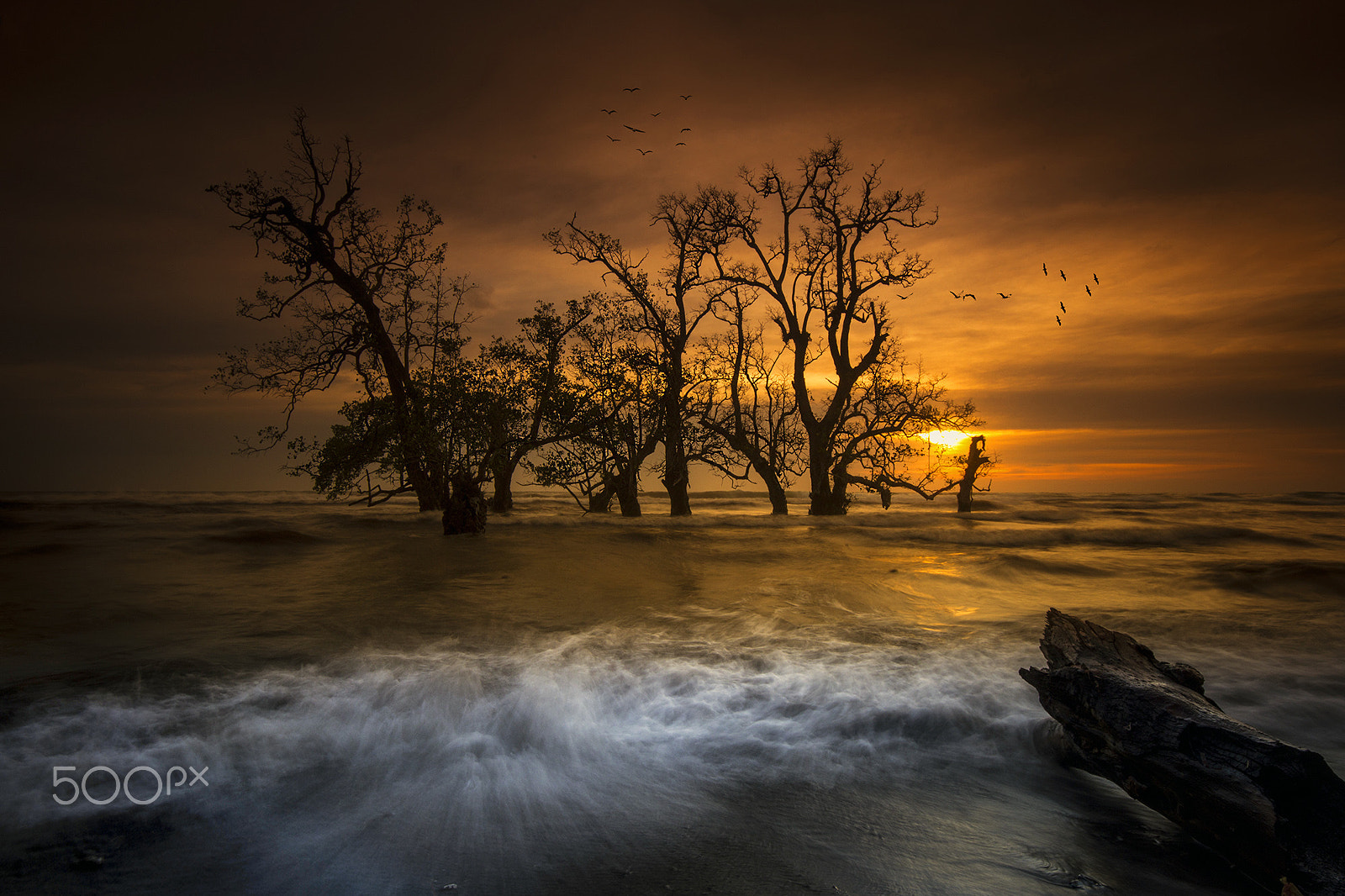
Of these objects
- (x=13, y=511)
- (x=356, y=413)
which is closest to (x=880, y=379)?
(x=356, y=413)

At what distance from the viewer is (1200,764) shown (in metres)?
3.11

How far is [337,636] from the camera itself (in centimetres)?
697

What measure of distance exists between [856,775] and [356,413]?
15.8 metres

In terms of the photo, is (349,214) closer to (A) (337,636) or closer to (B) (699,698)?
(A) (337,636)

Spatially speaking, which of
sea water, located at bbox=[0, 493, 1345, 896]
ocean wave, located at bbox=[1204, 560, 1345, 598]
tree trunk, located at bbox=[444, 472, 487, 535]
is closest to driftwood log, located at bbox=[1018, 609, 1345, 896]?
sea water, located at bbox=[0, 493, 1345, 896]

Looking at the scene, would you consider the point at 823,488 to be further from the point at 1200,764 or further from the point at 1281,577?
the point at 1200,764

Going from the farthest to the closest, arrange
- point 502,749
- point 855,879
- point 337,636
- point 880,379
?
point 880,379
point 337,636
point 502,749
point 855,879

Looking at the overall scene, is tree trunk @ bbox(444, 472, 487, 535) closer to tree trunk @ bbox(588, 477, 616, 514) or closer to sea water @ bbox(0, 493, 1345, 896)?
sea water @ bbox(0, 493, 1345, 896)

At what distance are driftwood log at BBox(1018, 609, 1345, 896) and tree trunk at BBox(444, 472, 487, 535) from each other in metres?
12.6

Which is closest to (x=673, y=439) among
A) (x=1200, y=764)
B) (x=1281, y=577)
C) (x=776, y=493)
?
(x=776, y=493)

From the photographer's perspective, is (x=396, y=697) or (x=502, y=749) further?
(x=396, y=697)

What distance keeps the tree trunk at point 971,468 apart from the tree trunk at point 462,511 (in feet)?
64.8

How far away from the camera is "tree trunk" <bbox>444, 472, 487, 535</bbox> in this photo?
1443 centimetres

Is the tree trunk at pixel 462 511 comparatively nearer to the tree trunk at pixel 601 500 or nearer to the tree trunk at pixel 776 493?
the tree trunk at pixel 601 500
